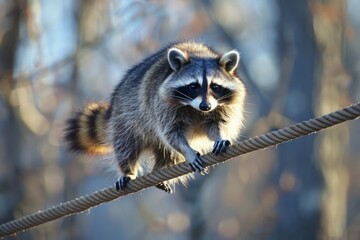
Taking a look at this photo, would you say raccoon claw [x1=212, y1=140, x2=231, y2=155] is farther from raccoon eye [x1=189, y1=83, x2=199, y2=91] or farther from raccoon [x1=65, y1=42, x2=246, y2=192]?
raccoon eye [x1=189, y1=83, x2=199, y2=91]

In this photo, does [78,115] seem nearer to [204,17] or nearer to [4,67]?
[4,67]

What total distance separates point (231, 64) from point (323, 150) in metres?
6.90

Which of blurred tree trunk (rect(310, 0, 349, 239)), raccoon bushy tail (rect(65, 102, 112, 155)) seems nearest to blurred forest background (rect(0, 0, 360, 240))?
blurred tree trunk (rect(310, 0, 349, 239))

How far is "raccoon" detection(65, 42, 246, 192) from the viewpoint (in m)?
6.00

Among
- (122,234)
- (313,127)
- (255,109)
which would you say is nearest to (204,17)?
(255,109)

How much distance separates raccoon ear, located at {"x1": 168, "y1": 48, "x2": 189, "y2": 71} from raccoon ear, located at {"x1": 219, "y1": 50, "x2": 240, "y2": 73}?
246 millimetres

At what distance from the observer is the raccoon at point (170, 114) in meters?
6.00

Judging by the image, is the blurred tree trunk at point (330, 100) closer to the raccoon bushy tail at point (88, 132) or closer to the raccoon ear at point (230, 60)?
the raccoon bushy tail at point (88, 132)

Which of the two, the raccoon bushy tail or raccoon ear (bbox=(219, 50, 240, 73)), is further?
the raccoon bushy tail

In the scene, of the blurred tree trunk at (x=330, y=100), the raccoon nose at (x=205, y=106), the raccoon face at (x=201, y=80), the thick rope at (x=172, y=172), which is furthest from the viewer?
the blurred tree trunk at (x=330, y=100)

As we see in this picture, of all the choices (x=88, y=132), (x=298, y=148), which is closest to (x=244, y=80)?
(x=298, y=148)

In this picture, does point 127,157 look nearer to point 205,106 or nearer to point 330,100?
point 205,106

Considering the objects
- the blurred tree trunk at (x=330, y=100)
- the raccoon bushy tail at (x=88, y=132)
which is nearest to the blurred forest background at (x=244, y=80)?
the blurred tree trunk at (x=330, y=100)

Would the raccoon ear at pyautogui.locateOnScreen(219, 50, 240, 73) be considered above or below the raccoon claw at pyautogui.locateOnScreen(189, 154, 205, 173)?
above
